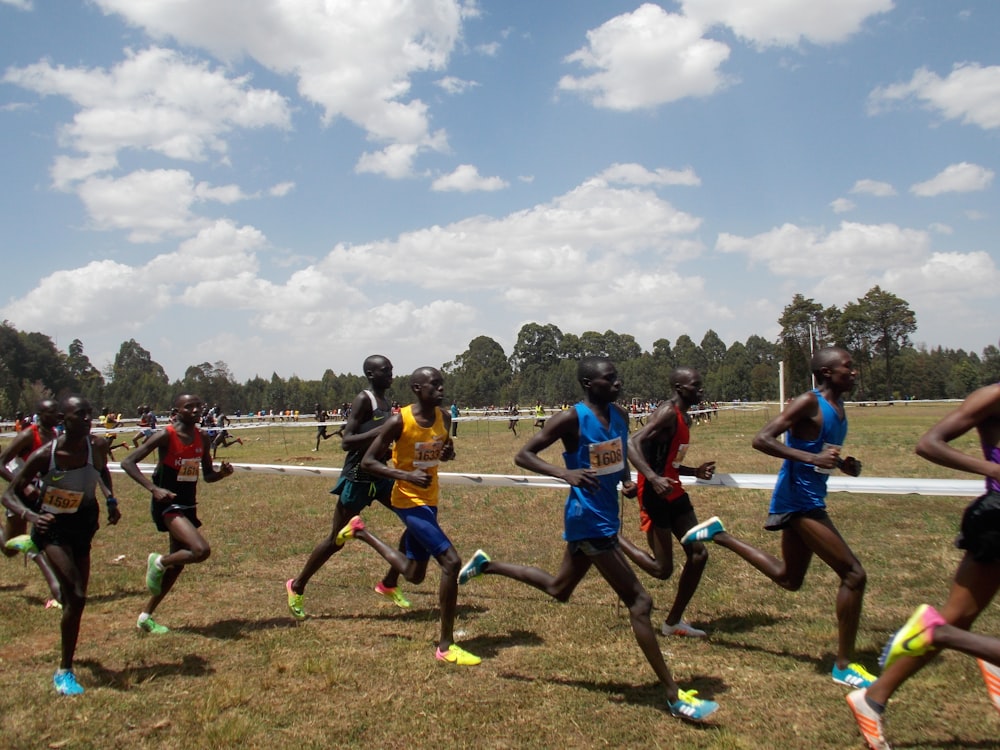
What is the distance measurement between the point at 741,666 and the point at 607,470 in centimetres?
176

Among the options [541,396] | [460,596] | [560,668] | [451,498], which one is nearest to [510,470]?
[451,498]

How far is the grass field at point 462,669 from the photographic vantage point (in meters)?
4.12

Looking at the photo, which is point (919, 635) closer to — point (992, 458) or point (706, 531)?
point (992, 458)

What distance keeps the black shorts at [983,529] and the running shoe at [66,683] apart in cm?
527

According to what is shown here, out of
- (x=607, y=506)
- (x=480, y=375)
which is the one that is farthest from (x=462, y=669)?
(x=480, y=375)

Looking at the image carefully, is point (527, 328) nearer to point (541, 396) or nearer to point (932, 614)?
point (541, 396)

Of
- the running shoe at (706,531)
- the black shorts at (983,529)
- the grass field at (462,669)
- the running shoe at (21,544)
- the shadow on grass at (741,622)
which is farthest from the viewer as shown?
the running shoe at (21,544)

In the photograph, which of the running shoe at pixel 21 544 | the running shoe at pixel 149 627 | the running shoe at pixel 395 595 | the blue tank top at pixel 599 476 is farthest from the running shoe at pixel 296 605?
the blue tank top at pixel 599 476

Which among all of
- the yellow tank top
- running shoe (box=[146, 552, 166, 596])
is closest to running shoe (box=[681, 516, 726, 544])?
the yellow tank top

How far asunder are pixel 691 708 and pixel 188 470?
14.0 ft

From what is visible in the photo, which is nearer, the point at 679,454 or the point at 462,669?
the point at 462,669

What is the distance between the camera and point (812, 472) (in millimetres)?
4789

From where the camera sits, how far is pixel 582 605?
6.47 meters

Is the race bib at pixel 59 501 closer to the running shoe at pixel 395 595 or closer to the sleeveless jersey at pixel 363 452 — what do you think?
the sleeveless jersey at pixel 363 452
